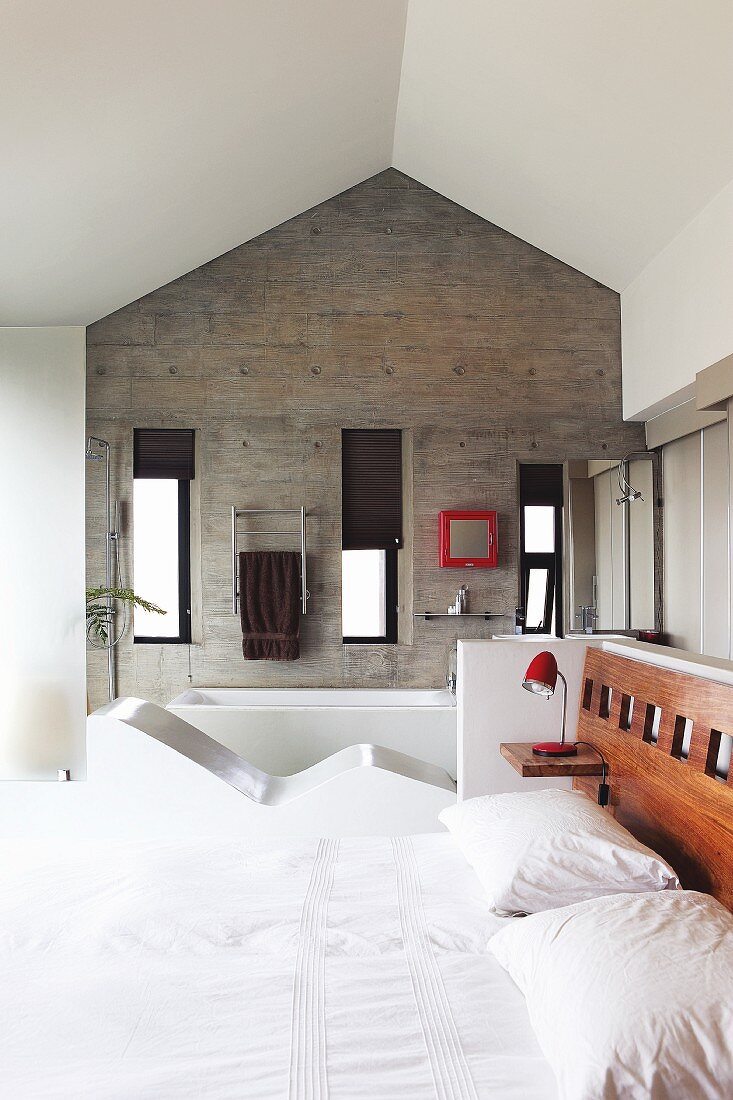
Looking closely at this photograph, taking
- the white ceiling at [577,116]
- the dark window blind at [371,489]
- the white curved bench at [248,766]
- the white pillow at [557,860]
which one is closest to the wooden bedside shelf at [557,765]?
the white pillow at [557,860]

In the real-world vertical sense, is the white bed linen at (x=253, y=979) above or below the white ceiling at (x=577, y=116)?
below

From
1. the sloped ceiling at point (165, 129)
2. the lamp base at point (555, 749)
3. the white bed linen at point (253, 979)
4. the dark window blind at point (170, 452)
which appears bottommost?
the white bed linen at point (253, 979)

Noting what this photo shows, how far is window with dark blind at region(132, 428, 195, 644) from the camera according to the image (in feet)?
17.0

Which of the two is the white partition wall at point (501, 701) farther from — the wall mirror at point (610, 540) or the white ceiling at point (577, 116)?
the wall mirror at point (610, 540)

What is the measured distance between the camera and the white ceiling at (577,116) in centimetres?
310

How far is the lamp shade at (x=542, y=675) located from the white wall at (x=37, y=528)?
1.78 m

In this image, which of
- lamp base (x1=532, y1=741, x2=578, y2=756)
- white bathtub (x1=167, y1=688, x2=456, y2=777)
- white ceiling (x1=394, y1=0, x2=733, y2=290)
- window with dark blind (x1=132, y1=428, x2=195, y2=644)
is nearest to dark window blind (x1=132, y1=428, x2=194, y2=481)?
window with dark blind (x1=132, y1=428, x2=195, y2=644)

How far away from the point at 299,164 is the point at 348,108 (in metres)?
0.43

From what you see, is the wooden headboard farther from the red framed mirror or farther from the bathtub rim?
the red framed mirror

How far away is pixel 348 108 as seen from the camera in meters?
4.28

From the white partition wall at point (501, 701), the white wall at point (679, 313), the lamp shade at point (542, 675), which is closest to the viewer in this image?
the lamp shade at point (542, 675)

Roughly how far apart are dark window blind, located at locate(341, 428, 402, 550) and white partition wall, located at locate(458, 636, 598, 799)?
2.25 metres

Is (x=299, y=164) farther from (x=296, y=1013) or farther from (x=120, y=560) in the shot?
(x=296, y=1013)

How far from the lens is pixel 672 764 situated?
2080 millimetres
